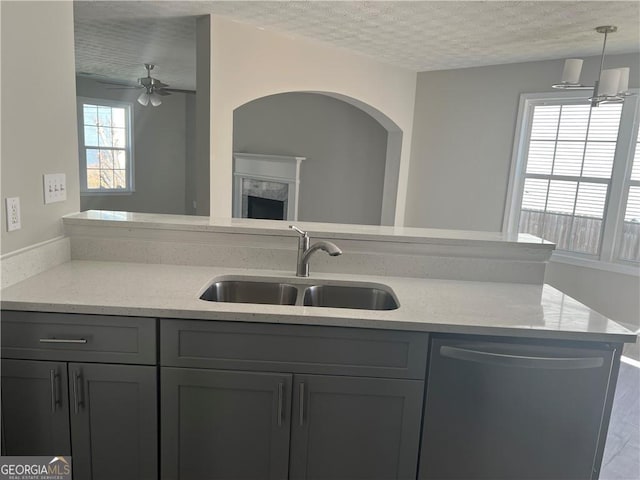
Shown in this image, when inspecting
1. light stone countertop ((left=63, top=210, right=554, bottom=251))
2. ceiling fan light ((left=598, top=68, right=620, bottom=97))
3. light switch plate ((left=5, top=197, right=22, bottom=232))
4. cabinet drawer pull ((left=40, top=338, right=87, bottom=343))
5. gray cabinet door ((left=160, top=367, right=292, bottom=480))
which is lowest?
gray cabinet door ((left=160, top=367, right=292, bottom=480))

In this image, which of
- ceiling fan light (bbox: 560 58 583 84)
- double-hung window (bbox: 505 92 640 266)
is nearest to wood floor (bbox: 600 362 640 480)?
double-hung window (bbox: 505 92 640 266)

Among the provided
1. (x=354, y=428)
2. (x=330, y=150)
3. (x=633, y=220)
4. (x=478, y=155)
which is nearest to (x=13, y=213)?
(x=354, y=428)

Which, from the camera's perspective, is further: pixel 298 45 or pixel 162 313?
pixel 298 45

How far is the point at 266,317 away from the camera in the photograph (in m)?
1.56

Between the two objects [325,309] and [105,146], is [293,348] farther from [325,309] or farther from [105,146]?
[105,146]

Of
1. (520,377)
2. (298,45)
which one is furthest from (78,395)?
(298,45)

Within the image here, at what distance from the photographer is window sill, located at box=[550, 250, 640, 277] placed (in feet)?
14.1

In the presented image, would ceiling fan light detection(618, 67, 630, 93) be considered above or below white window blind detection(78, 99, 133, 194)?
above

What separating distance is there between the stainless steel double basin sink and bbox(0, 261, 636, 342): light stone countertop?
0.19 feet

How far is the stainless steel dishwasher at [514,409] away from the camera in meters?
1.56

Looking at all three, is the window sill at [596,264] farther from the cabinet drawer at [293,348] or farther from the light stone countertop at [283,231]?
the cabinet drawer at [293,348]

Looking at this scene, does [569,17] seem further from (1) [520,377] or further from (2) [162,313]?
(2) [162,313]

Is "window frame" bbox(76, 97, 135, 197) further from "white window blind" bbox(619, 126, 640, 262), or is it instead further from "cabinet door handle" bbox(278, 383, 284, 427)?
"white window blind" bbox(619, 126, 640, 262)

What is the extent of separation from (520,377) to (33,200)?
6.39ft
